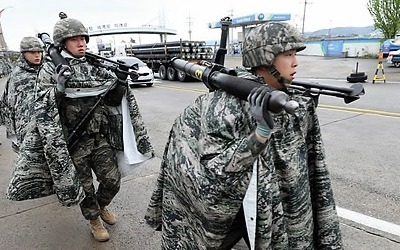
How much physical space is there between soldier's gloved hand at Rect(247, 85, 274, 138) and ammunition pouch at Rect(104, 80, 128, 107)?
73.3 inches

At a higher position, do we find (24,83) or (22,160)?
(24,83)

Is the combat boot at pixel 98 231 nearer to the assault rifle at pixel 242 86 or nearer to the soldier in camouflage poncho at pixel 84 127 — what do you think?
the soldier in camouflage poncho at pixel 84 127

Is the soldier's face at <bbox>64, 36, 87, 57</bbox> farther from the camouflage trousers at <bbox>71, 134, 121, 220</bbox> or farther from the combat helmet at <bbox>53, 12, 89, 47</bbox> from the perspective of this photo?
the camouflage trousers at <bbox>71, 134, 121, 220</bbox>

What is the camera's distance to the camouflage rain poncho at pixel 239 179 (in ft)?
4.84

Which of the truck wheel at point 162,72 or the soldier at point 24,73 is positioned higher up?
the soldier at point 24,73

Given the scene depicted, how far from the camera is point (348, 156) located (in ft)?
16.4

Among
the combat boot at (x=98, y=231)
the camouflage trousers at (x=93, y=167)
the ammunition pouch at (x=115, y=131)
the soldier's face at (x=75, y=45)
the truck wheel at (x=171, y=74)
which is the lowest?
the truck wheel at (x=171, y=74)

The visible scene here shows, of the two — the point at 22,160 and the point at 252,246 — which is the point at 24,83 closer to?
the point at 22,160

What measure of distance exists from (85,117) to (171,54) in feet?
52.9

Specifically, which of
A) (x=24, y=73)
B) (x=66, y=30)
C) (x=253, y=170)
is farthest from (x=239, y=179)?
(x=24, y=73)

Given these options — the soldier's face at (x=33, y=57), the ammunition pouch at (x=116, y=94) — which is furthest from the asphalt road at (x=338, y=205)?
the soldier's face at (x=33, y=57)

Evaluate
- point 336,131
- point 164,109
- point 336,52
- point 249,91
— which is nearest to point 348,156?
point 336,131

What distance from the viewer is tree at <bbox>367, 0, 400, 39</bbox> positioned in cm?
2502

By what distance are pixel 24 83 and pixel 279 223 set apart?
3436mm
